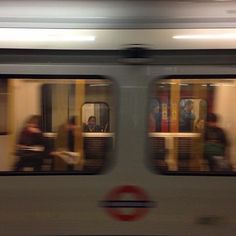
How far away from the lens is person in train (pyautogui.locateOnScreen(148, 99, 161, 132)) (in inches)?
150

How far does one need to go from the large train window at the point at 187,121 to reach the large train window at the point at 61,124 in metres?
0.34

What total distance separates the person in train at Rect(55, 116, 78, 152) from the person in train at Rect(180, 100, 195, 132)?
81cm

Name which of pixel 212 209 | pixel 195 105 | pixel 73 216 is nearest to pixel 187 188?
pixel 212 209

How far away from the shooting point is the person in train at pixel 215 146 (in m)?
3.82

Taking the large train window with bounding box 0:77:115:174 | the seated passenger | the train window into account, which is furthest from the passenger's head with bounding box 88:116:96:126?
the train window

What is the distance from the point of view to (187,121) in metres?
3.79

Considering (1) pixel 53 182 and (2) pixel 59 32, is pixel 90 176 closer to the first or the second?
(1) pixel 53 182

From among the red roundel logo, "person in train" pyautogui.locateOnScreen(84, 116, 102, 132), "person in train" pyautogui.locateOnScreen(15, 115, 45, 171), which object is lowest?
the red roundel logo

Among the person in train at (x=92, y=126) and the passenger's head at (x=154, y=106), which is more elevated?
the passenger's head at (x=154, y=106)

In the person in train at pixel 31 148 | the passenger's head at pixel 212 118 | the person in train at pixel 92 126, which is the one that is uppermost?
the passenger's head at pixel 212 118

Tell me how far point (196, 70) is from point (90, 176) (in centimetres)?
113

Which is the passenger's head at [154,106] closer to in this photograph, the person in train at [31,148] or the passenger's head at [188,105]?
the passenger's head at [188,105]

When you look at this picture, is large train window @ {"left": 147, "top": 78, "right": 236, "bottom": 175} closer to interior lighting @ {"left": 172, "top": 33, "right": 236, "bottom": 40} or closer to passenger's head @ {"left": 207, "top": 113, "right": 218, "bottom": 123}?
passenger's head @ {"left": 207, "top": 113, "right": 218, "bottom": 123}

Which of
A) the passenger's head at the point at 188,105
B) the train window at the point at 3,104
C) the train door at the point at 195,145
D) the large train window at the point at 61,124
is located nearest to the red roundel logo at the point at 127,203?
the train door at the point at 195,145
